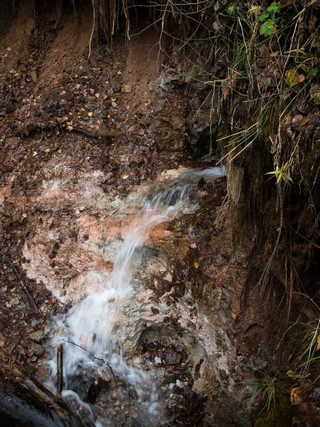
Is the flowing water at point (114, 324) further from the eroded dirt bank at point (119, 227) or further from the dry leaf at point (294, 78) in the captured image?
the dry leaf at point (294, 78)

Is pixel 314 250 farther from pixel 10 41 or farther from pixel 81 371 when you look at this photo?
pixel 10 41

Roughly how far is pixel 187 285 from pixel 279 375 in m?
1.09

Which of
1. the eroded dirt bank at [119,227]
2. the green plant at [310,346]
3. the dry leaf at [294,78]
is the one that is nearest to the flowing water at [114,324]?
the eroded dirt bank at [119,227]

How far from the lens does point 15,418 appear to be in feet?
11.3

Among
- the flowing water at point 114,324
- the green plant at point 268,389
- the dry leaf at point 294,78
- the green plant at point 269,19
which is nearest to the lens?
the dry leaf at point 294,78

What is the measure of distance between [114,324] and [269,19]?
2.90m

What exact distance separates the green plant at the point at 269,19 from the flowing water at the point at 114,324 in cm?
196

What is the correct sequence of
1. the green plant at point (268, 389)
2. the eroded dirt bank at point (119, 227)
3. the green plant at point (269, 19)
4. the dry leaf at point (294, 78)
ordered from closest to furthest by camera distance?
the dry leaf at point (294, 78), the green plant at point (269, 19), the green plant at point (268, 389), the eroded dirt bank at point (119, 227)

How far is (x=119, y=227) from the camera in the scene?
175 inches

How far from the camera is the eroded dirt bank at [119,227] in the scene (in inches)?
140

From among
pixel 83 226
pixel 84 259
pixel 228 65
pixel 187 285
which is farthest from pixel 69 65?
pixel 187 285

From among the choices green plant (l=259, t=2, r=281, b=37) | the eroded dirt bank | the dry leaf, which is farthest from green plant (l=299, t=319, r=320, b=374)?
green plant (l=259, t=2, r=281, b=37)

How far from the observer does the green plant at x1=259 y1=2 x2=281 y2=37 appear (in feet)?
8.64

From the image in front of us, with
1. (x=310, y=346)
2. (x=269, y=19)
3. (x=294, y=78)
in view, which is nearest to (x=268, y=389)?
(x=310, y=346)
